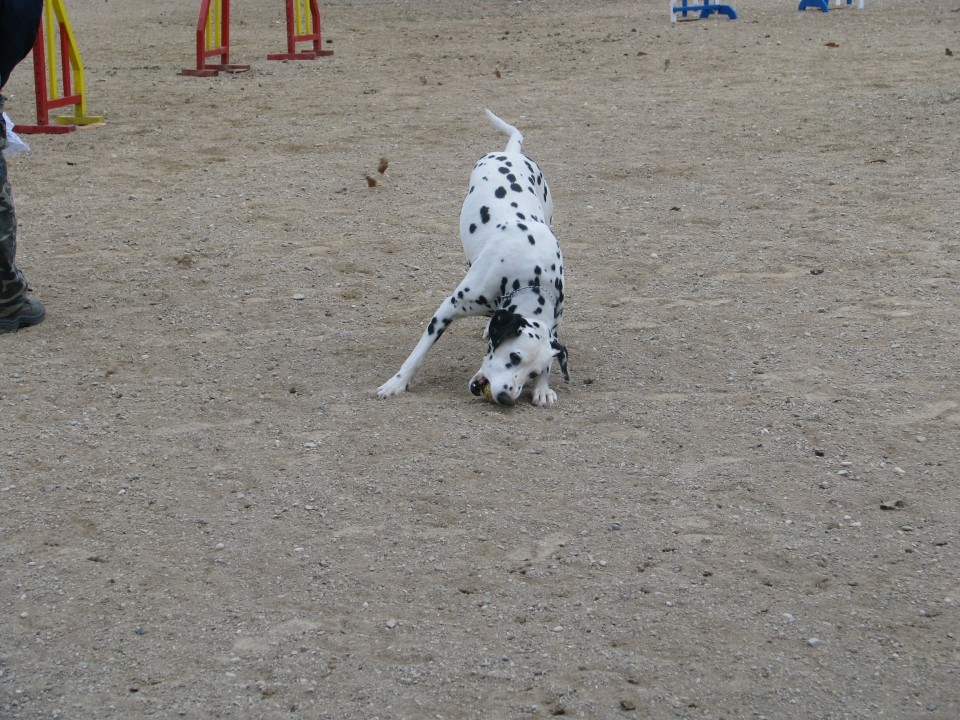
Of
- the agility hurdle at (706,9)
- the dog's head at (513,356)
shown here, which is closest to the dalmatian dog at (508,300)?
the dog's head at (513,356)

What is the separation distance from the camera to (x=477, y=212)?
637cm

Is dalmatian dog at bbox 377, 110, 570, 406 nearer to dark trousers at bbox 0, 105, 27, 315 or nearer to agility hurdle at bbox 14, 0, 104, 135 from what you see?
dark trousers at bbox 0, 105, 27, 315

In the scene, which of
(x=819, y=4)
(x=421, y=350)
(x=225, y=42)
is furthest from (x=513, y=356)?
(x=819, y=4)

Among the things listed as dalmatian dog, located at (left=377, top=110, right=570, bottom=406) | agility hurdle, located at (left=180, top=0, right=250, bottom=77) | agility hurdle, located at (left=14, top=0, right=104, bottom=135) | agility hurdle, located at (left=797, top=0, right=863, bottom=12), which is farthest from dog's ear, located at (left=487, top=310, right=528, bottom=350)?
agility hurdle, located at (left=797, top=0, right=863, bottom=12)

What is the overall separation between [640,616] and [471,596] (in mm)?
552

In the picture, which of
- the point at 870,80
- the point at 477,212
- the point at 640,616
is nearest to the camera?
the point at 640,616

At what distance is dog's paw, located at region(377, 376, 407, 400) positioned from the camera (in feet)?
19.2

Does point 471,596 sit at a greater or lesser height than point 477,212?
lesser

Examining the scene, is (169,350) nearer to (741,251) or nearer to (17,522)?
(17,522)

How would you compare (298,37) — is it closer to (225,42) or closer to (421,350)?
(225,42)

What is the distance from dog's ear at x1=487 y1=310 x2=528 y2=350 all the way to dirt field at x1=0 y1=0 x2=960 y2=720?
364 mm

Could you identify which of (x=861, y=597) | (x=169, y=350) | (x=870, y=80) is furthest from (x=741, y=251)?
(x=870, y=80)

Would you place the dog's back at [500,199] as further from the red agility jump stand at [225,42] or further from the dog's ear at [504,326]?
the red agility jump stand at [225,42]

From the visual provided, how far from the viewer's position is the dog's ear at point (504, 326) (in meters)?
5.73
